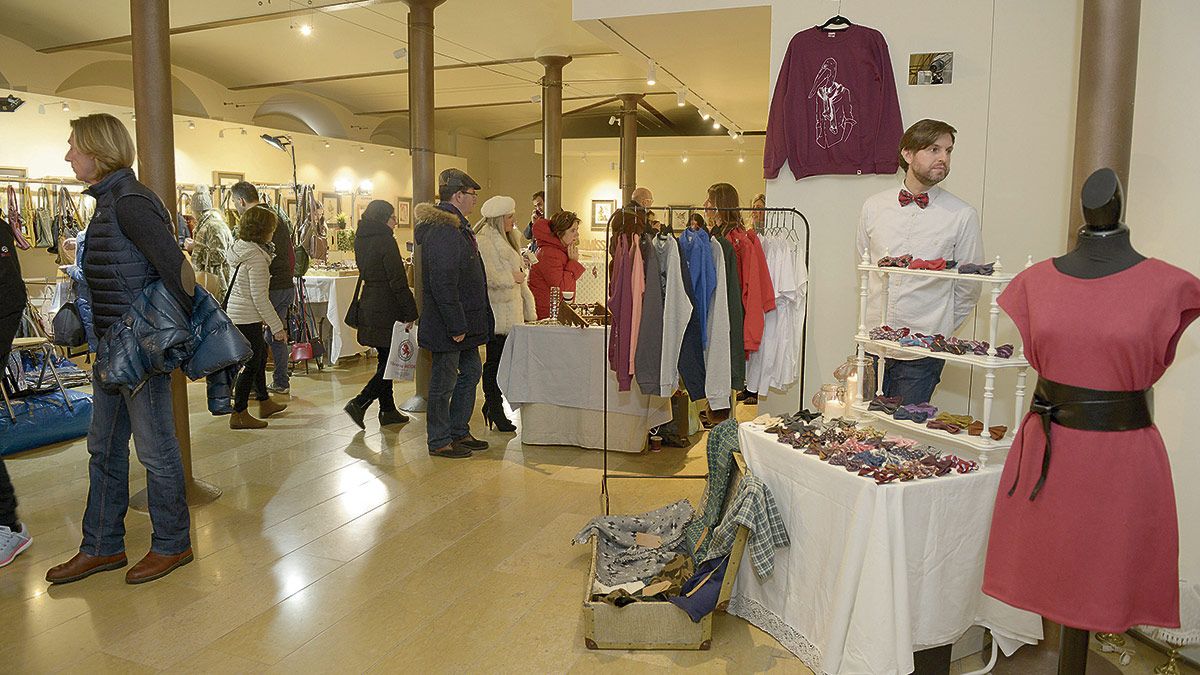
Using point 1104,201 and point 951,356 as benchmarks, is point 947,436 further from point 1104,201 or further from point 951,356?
point 1104,201

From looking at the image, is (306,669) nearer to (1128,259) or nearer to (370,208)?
(1128,259)

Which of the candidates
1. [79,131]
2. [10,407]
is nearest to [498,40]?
[10,407]

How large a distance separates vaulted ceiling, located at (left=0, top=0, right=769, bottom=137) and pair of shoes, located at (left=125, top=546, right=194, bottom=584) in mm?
3605

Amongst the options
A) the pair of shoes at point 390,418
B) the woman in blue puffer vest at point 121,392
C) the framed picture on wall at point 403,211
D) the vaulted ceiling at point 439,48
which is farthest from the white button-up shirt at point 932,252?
the framed picture on wall at point 403,211

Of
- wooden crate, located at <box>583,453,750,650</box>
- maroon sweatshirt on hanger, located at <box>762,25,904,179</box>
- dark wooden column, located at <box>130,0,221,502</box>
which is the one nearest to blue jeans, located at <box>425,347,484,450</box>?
dark wooden column, located at <box>130,0,221,502</box>

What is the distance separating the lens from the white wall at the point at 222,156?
8.91 m

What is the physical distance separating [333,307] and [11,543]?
16.5ft

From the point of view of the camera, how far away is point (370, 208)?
5633mm

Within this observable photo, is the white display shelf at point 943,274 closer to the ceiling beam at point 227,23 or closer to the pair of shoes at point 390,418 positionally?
the pair of shoes at point 390,418

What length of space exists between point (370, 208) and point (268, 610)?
3.23 m

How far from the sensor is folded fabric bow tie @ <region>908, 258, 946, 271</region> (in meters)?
2.74

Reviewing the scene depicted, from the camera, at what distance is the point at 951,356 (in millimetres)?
2600

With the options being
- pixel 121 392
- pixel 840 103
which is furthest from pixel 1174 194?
pixel 121 392

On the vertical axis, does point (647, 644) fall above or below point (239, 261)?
below
